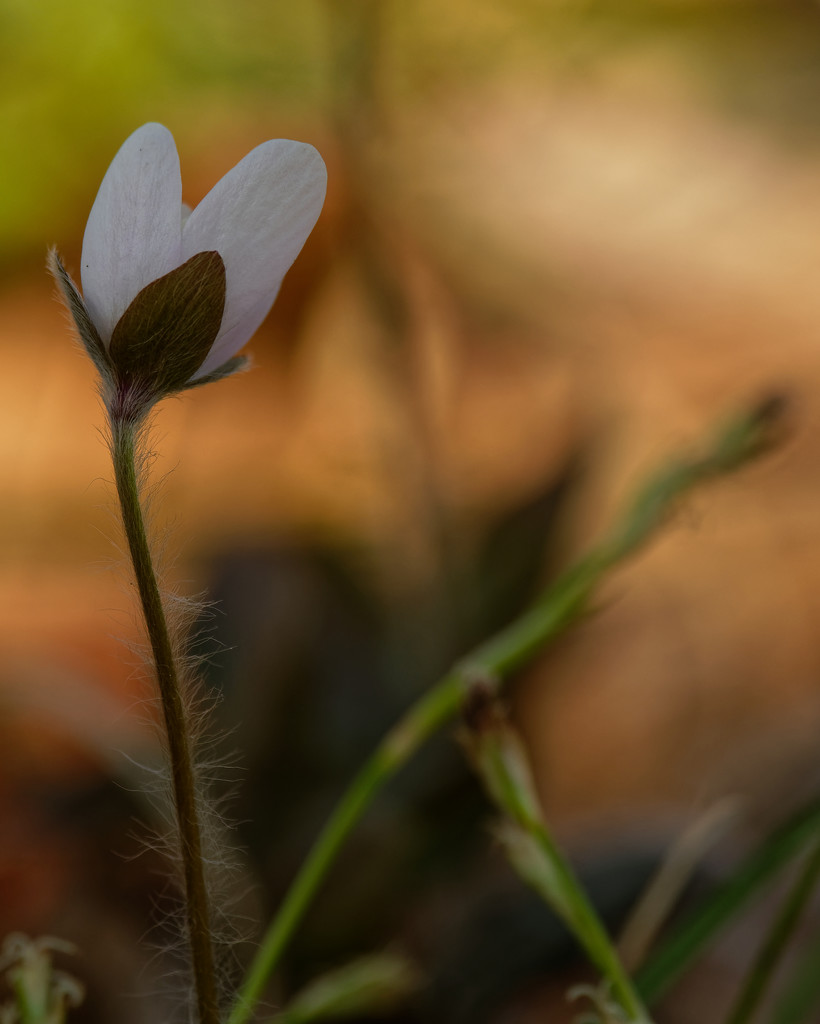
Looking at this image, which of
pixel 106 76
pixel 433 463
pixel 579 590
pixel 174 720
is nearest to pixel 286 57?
pixel 106 76

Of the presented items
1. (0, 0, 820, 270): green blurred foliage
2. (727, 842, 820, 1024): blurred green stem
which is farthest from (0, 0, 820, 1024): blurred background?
(727, 842, 820, 1024): blurred green stem

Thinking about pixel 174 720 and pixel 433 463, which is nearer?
pixel 174 720

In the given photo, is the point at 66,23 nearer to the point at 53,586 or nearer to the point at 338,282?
the point at 338,282

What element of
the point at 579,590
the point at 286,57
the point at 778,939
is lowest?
the point at 778,939

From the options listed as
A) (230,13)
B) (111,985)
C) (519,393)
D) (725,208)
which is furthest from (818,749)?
(725,208)

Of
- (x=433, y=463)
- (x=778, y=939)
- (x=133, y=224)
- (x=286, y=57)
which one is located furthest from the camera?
(x=286, y=57)

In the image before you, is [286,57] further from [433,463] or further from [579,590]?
[579,590]

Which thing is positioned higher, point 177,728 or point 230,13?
point 230,13
